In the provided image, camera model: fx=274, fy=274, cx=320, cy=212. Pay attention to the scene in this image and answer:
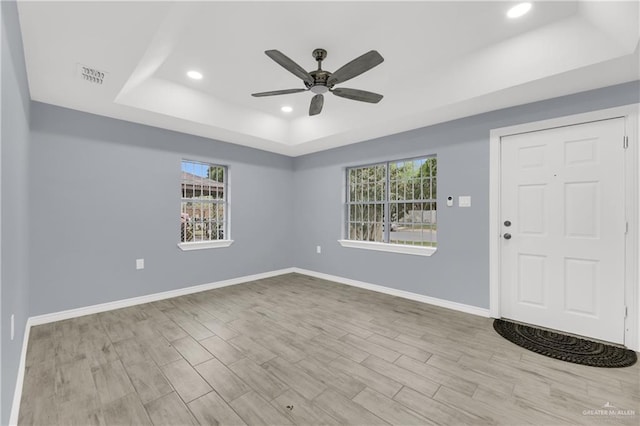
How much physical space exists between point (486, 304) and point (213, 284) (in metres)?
3.82

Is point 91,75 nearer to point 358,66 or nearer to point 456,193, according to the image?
point 358,66

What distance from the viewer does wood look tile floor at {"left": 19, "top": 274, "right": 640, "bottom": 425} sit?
5.44 feet

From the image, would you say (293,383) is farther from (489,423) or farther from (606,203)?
Answer: (606,203)

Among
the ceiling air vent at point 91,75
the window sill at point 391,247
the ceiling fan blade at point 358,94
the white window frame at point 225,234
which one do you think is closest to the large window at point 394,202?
the window sill at point 391,247

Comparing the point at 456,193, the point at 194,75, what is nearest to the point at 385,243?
the point at 456,193

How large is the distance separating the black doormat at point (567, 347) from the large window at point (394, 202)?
1.36 meters

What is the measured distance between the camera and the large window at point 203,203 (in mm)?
4207

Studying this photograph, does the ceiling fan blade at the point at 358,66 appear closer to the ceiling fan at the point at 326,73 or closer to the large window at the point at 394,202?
the ceiling fan at the point at 326,73

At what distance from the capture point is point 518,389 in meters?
1.88

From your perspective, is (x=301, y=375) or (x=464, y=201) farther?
(x=464, y=201)

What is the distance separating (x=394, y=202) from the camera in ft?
14.0

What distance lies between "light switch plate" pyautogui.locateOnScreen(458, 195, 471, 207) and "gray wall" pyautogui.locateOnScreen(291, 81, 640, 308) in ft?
0.15

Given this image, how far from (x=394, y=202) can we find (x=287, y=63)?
2717 millimetres

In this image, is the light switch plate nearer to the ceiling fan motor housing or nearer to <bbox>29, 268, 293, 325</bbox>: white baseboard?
the ceiling fan motor housing
